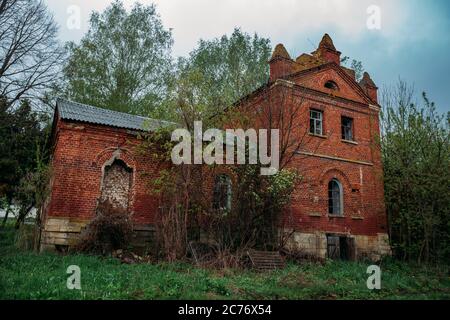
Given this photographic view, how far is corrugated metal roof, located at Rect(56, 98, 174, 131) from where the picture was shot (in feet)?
42.5

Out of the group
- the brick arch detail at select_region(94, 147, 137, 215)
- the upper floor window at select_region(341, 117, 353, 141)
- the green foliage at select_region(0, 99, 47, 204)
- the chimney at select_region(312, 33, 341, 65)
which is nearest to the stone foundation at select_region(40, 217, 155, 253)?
the brick arch detail at select_region(94, 147, 137, 215)

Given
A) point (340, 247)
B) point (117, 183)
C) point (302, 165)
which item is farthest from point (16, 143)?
point (340, 247)

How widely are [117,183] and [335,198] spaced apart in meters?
9.54

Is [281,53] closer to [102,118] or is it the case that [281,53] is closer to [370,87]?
[370,87]

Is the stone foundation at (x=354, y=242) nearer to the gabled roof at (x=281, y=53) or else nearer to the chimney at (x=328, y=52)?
the gabled roof at (x=281, y=53)

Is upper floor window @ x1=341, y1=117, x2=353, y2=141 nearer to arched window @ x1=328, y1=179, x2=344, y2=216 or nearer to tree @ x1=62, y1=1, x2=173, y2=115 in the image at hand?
arched window @ x1=328, y1=179, x2=344, y2=216

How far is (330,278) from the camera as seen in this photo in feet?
30.6

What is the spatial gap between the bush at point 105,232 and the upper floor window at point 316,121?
9.17 meters

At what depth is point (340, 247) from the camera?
15719 mm

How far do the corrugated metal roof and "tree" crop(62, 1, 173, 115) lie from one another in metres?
7.89

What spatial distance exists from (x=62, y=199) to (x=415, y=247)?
13700mm

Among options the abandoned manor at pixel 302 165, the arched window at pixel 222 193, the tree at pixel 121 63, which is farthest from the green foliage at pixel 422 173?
the tree at pixel 121 63
